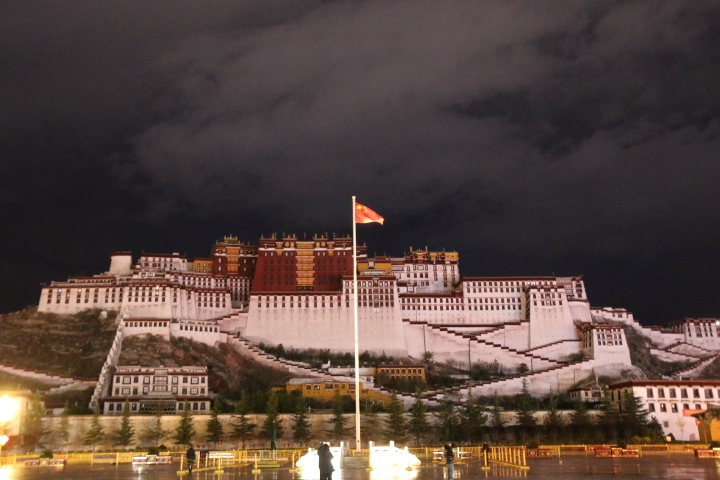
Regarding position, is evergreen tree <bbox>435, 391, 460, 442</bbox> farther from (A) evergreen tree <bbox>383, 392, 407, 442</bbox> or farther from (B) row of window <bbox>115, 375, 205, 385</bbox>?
(B) row of window <bbox>115, 375, 205, 385</bbox>

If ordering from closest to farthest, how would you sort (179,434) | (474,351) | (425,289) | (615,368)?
(179,434), (615,368), (474,351), (425,289)

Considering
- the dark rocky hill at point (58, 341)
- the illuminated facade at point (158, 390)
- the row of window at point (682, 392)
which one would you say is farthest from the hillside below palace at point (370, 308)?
the row of window at point (682, 392)

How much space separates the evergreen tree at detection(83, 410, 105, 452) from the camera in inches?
2431

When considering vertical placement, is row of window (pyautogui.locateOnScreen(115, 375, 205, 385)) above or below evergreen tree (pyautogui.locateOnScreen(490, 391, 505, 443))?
above

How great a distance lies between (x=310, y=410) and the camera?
2835 inches

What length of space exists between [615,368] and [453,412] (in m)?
27.3

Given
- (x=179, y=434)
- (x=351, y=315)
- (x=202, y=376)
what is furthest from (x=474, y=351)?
(x=179, y=434)

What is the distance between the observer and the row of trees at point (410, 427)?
208ft

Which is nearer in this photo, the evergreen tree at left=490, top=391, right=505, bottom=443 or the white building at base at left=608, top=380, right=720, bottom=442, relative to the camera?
the evergreen tree at left=490, top=391, right=505, bottom=443

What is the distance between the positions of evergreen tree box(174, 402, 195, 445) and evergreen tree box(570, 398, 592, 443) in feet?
117

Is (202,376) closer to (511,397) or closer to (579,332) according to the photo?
(511,397)

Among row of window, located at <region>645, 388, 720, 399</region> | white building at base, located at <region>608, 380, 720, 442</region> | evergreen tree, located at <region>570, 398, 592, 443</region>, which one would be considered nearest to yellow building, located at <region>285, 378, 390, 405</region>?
evergreen tree, located at <region>570, 398, 592, 443</region>

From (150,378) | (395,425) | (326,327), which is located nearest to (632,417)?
(395,425)

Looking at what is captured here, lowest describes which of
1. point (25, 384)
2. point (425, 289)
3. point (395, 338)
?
point (25, 384)
